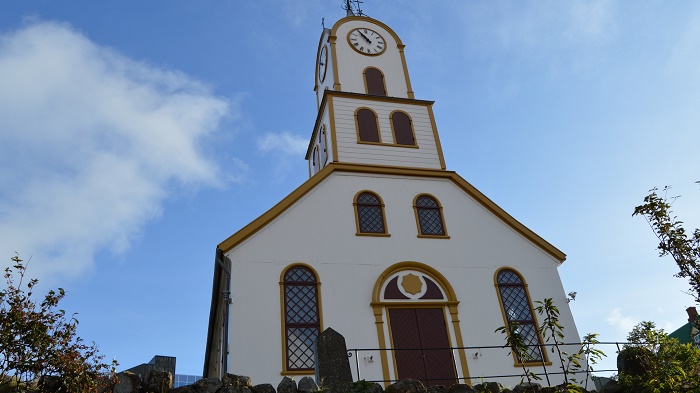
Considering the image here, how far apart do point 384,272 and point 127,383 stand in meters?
8.67

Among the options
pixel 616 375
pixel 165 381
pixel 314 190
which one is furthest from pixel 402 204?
pixel 165 381

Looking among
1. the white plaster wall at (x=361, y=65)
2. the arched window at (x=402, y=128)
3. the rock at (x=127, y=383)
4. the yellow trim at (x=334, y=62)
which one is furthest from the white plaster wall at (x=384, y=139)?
the rock at (x=127, y=383)

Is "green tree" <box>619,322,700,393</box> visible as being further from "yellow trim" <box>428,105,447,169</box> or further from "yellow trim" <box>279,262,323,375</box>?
"yellow trim" <box>428,105,447,169</box>

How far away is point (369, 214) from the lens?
60.4ft

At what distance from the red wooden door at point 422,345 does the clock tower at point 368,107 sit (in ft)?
19.0

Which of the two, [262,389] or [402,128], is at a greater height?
[402,128]

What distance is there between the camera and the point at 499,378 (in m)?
15.7

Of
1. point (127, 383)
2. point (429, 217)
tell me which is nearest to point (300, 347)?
point (127, 383)

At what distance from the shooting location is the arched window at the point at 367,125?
2091 centimetres

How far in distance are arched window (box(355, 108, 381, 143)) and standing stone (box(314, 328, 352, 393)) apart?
10466mm

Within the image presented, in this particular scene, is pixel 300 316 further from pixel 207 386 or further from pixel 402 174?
pixel 402 174

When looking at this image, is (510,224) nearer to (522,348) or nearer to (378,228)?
(378,228)

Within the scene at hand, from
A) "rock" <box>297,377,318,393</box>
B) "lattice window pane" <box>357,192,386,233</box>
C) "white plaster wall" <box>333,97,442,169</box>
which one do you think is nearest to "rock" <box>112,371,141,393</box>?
"rock" <box>297,377,318,393</box>

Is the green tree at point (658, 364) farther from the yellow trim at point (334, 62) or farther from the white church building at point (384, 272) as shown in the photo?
the yellow trim at point (334, 62)
